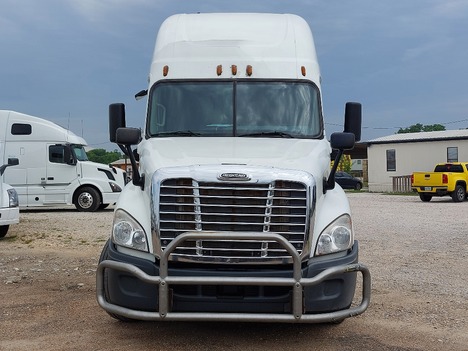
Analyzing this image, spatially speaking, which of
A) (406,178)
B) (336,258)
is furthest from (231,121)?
(406,178)

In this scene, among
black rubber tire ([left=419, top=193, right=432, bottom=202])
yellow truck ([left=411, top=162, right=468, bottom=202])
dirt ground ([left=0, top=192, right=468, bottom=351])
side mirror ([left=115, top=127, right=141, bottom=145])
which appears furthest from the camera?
black rubber tire ([left=419, top=193, right=432, bottom=202])

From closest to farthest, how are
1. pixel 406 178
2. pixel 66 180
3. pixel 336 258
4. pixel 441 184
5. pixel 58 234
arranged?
pixel 336 258, pixel 58 234, pixel 66 180, pixel 441 184, pixel 406 178

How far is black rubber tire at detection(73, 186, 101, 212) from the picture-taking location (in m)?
20.5

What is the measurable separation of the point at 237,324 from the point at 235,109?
7.19 ft

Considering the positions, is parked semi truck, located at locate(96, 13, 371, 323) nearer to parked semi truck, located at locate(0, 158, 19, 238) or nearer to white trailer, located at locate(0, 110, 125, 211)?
parked semi truck, located at locate(0, 158, 19, 238)

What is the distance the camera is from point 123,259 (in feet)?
16.8

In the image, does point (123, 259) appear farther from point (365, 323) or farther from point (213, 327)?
point (365, 323)

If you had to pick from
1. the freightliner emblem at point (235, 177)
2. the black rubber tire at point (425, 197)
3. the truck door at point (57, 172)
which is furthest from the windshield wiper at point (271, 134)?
the black rubber tire at point (425, 197)

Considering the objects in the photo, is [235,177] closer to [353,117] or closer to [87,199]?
[353,117]

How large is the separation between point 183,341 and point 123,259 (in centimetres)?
95

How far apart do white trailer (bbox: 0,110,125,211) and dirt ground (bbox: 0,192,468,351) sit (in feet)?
27.6

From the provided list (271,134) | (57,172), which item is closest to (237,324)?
(271,134)

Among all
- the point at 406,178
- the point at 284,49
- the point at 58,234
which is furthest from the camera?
the point at 406,178

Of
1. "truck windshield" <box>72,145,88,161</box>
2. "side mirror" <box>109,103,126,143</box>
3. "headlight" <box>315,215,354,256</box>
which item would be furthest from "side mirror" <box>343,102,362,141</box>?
"truck windshield" <box>72,145,88,161</box>
